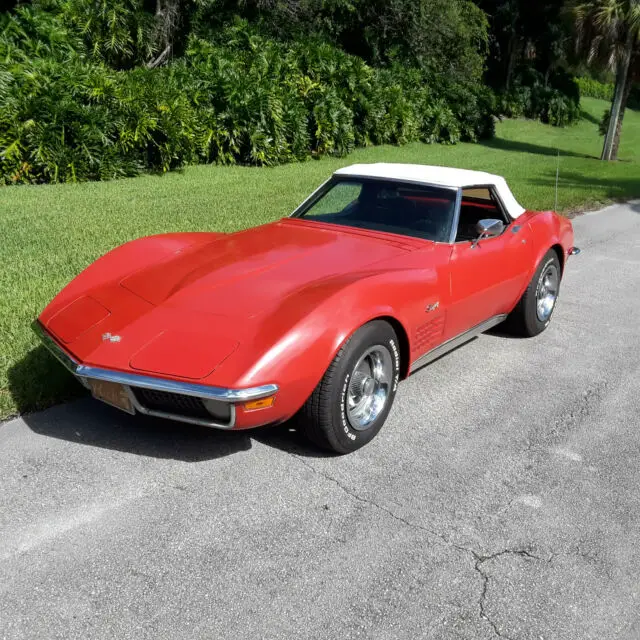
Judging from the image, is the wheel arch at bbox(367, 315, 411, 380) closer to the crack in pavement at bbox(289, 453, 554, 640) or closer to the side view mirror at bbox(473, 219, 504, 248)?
the crack in pavement at bbox(289, 453, 554, 640)

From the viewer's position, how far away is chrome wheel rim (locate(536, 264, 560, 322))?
19.6 ft

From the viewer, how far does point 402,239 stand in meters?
4.83

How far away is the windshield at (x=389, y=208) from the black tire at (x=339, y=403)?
1.19 metres

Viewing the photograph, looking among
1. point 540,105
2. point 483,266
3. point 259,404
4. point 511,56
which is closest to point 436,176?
point 483,266

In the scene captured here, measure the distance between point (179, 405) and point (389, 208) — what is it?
2367 mm

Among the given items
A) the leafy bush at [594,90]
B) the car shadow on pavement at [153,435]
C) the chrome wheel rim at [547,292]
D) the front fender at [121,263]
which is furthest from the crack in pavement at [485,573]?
the leafy bush at [594,90]

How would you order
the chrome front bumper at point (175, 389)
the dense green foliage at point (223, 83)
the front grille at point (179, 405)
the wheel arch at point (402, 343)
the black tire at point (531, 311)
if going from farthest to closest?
1. the dense green foliage at point (223, 83)
2. the black tire at point (531, 311)
3. the wheel arch at point (402, 343)
4. the front grille at point (179, 405)
5. the chrome front bumper at point (175, 389)

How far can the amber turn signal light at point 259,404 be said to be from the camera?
11.1 ft

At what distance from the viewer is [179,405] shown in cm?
348

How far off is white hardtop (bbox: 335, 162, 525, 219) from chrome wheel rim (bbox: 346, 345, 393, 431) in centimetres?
166

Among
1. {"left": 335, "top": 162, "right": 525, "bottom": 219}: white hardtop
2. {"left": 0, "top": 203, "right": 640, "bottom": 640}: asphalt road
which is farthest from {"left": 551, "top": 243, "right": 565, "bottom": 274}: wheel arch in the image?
{"left": 0, "top": 203, "right": 640, "bottom": 640}: asphalt road

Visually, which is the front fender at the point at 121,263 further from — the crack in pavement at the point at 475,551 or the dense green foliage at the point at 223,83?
the dense green foliage at the point at 223,83

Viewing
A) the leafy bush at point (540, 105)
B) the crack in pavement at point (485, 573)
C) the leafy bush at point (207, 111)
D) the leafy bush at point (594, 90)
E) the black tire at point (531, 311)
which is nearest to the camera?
the crack in pavement at point (485, 573)

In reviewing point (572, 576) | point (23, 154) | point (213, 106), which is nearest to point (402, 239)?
point (572, 576)
